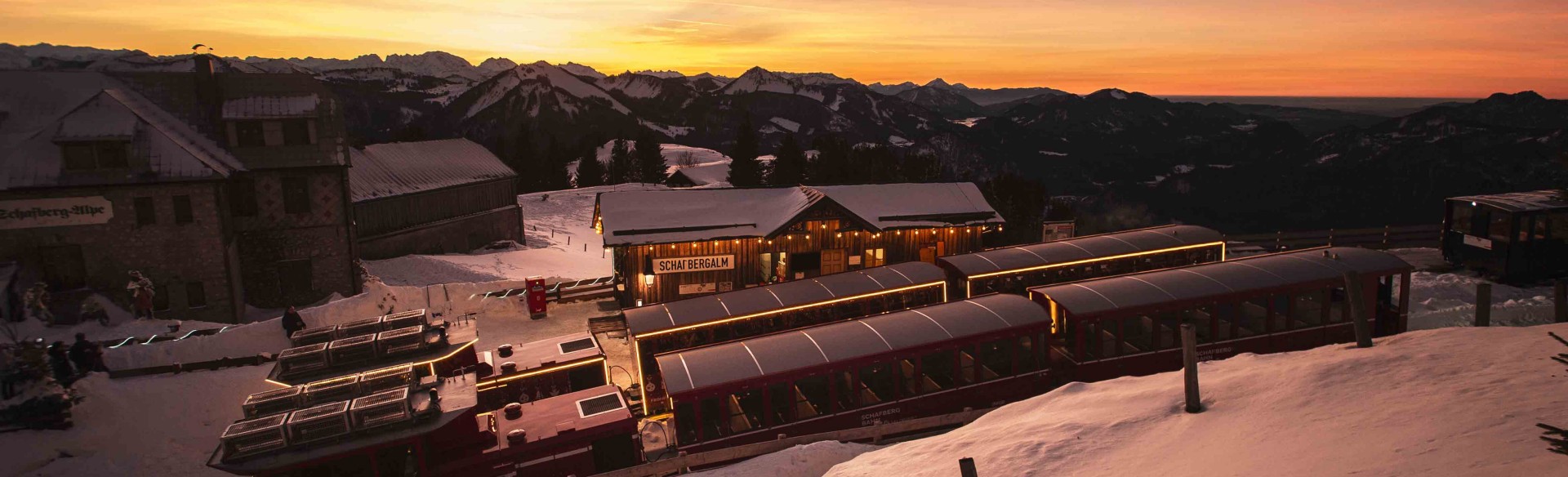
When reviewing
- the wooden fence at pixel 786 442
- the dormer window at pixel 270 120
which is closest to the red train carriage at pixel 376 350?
the wooden fence at pixel 786 442

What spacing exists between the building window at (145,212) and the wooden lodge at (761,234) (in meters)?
14.2

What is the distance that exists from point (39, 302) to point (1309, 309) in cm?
3644

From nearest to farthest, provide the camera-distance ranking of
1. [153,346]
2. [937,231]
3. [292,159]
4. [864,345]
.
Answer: [864,345] < [153,346] < [292,159] < [937,231]

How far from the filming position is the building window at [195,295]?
24609 mm

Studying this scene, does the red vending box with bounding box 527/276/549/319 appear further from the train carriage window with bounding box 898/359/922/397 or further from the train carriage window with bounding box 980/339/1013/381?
the train carriage window with bounding box 980/339/1013/381

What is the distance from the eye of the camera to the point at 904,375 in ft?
55.3

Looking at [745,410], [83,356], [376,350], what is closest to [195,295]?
[83,356]

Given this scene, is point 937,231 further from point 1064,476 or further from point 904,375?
point 1064,476

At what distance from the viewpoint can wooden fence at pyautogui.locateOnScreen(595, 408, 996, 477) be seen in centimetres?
1320

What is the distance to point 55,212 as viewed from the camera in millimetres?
22438

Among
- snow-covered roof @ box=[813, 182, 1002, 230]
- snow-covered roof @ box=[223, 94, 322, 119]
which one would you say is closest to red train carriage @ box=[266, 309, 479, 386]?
snow-covered roof @ box=[223, 94, 322, 119]

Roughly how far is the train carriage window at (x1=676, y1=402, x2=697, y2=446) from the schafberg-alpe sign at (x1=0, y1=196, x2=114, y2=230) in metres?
21.7

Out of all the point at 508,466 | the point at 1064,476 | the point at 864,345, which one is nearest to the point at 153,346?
the point at 508,466

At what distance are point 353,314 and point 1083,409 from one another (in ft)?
75.3
